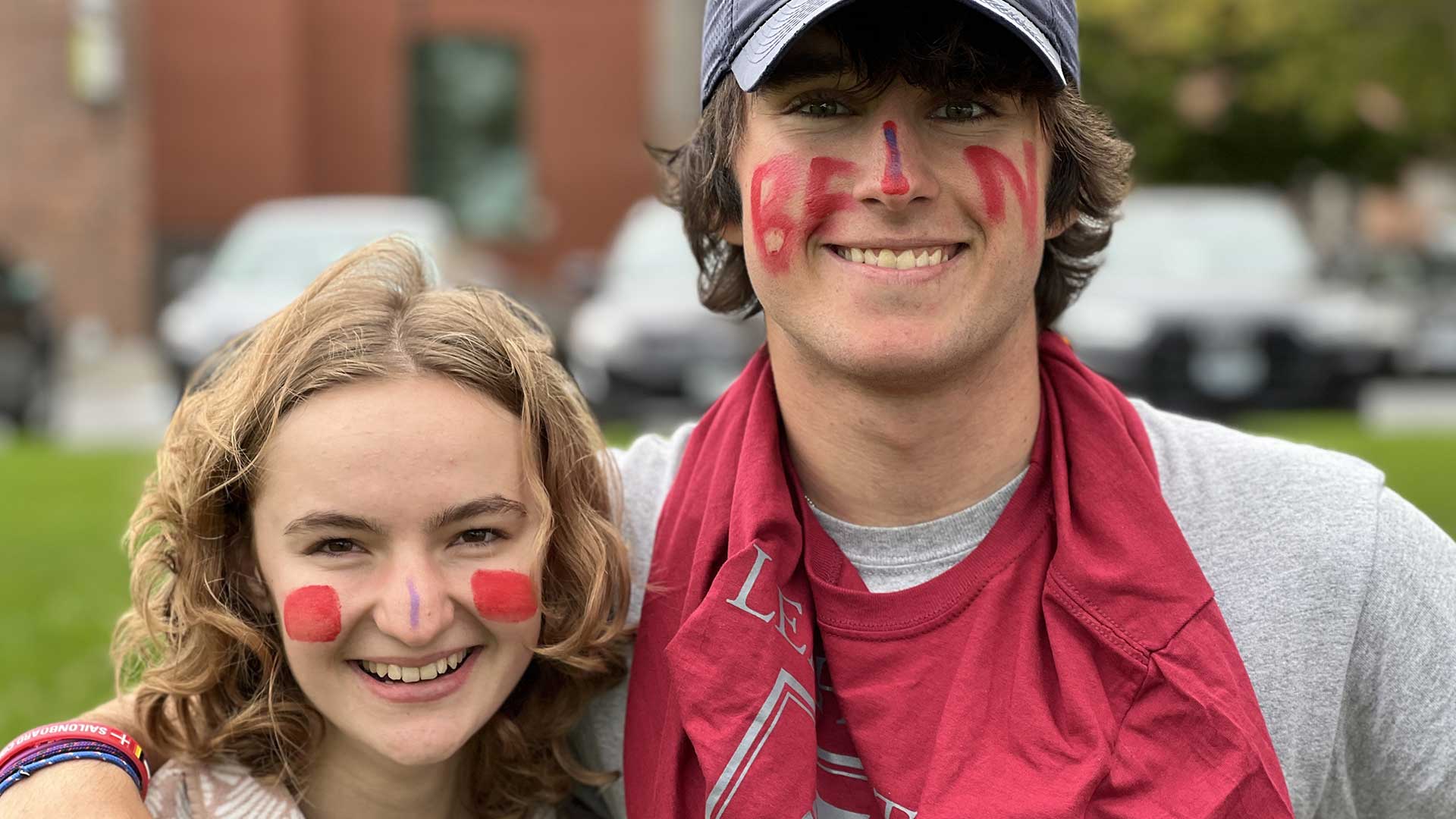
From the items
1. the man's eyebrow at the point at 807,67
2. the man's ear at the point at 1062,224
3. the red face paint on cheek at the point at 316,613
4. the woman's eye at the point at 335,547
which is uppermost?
the man's eyebrow at the point at 807,67

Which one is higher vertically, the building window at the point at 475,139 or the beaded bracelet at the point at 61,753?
the beaded bracelet at the point at 61,753

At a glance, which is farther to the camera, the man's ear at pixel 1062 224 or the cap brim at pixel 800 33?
the man's ear at pixel 1062 224

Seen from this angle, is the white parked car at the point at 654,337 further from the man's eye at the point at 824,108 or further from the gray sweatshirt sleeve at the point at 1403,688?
the gray sweatshirt sleeve at the point at 1403,688

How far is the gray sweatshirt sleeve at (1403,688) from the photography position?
91.6 inches

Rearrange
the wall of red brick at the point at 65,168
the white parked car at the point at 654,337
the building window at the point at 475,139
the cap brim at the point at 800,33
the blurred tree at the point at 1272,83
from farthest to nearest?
the building window at the point at 475,139, the wall of red brick at the point at 65,168, the white parked car at the point at 654,337, the blurred tree at the point at 1272,83, the cap brim at the point at 800,33

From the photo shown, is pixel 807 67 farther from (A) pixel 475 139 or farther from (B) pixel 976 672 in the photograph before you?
(A) pixel 475 139

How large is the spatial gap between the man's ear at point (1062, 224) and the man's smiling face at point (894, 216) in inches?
9.2

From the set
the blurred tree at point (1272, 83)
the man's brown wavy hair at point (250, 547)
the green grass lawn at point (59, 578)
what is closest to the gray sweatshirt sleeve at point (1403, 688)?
the man's brown wavy hair at point (250, 547)

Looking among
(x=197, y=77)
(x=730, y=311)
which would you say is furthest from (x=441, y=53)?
(x=730, y=311)

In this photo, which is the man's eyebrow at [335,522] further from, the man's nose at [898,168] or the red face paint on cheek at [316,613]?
the man's nose at [898,168]

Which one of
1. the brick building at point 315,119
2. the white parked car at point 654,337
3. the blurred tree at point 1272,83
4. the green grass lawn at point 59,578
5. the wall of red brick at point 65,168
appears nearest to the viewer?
the green grass lawn at point 59,578

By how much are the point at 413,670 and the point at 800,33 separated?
44.2 inches

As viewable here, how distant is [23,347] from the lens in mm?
13047

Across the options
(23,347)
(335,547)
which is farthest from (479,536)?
(23,347)
